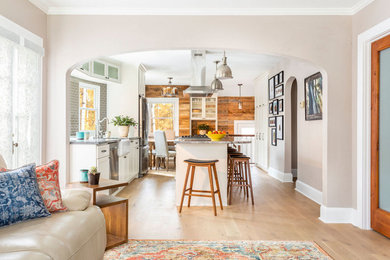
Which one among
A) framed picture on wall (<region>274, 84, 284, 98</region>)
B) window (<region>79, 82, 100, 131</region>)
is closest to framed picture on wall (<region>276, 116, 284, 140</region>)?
framed picture on wall (<region>274, 84, 284, 98</region>)

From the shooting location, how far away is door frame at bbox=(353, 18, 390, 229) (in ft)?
10.7

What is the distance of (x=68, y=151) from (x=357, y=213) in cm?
354

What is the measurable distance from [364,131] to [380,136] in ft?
0.65

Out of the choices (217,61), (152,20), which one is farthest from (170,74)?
(152,20)

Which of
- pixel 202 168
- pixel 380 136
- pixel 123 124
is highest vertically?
pixel 123 124

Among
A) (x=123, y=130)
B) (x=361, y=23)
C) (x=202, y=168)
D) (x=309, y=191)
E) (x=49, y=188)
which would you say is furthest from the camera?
(x=123, y=130)

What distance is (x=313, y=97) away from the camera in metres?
4.58

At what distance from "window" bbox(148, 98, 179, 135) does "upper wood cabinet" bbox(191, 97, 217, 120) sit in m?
0.59

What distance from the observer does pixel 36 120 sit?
3396mm

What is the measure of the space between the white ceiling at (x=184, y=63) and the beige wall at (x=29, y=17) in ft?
7.74

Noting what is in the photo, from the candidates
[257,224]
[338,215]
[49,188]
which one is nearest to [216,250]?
[257,224]

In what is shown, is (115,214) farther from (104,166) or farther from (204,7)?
(204,7)

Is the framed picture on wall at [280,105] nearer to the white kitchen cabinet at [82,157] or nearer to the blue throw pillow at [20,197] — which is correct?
the white kitchen cabinet at [82,157]

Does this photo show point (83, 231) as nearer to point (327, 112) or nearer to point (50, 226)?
point (50, 226)
